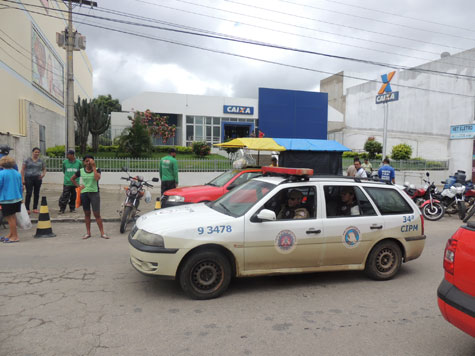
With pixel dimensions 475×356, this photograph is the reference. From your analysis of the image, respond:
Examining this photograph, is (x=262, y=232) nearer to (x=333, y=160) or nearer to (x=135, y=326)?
(x=135, y=326)

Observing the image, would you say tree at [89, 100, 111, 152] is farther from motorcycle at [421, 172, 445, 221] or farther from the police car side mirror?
the police car side mirror

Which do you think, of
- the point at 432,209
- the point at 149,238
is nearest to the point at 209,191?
the point at 149,238

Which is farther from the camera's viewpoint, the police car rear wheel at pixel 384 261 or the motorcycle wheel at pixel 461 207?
the motorcycle wheel at pixel 461 207

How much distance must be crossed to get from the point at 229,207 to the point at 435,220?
8.32 m


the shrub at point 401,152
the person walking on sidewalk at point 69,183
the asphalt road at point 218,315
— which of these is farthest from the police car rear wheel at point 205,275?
the shrub at point 401,152

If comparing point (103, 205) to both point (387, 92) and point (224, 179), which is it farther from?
point (387, 92)

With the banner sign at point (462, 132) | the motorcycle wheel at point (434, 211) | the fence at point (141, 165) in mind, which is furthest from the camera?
the banner sign at point (462, 132)

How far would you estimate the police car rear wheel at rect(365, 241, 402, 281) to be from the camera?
4.91m

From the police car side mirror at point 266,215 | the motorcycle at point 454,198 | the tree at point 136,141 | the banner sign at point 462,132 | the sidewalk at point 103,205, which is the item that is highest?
the banner sign at point 462,132

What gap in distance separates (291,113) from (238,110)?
27.4 ft

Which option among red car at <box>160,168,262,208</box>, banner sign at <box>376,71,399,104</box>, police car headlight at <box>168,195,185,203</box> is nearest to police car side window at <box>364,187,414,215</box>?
red car at <box>160,168,262,208</box>

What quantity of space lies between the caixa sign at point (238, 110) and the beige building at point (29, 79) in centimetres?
1333

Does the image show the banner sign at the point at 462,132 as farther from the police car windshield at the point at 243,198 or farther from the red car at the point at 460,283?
the red car at the point at 460,283

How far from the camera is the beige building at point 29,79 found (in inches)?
555
